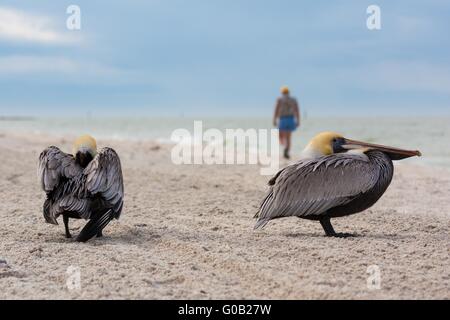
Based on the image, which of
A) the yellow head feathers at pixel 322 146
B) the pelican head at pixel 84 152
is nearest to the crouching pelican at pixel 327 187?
the yellow head feathers at pixel 322 146

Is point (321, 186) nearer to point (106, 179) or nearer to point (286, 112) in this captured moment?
point (106, 179)

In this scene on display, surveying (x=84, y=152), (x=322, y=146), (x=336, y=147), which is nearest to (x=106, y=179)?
(x=84, y=152)

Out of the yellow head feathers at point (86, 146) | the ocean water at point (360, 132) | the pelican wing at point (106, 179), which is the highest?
the yellow head feathers at point (86, 146)

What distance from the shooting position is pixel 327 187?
5293 millimetres

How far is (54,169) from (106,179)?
1.56ft

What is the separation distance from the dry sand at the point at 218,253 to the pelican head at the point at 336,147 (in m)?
0.79

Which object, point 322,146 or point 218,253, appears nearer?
point 218,253

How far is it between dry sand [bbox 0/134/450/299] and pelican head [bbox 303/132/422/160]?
0.79m

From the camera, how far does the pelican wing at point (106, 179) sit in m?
5.14

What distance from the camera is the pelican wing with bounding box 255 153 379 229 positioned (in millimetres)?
5293

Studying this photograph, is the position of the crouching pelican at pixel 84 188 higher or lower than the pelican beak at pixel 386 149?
lower

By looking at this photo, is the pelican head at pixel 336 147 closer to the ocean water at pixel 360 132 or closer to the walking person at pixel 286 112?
the walking person at pixel 286 112
